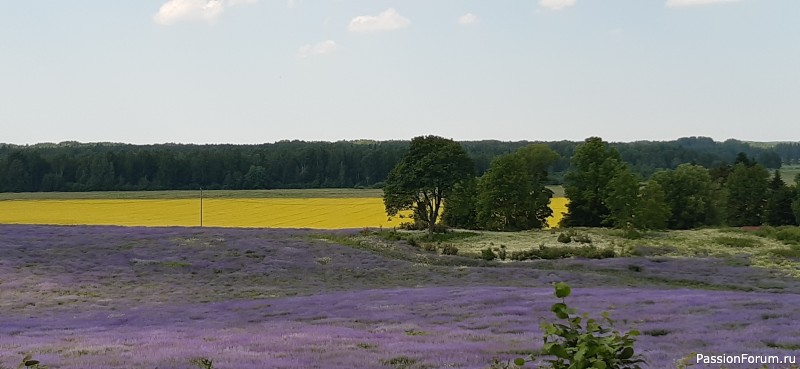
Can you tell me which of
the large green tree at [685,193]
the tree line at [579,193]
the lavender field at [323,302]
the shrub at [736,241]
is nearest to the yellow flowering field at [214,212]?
the tree line at [579,193]

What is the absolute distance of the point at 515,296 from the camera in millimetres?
23625

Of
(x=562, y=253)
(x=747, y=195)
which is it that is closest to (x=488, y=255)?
(x=562, y=253)

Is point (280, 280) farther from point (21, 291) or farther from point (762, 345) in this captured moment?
point (762, 345)

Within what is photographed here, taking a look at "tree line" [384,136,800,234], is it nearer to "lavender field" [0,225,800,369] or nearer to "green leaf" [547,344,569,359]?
"lavender field" [0,225,800,369]

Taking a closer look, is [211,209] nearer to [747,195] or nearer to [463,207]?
[463,207]

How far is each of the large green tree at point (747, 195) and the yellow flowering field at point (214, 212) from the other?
71.4ft

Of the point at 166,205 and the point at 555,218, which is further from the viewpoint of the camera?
the point at 166,205

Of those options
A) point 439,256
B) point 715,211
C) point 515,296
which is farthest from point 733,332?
point 715,211

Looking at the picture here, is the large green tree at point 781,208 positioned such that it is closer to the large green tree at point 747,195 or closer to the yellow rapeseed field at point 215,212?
the large green tree at point 747,195

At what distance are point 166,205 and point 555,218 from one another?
58778 millimetres

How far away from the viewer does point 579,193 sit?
6744 centimetres

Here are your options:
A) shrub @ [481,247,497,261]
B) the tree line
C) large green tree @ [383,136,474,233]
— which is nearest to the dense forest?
the tree line

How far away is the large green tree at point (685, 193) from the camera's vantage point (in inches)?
2815

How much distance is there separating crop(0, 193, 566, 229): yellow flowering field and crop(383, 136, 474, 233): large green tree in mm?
18935
